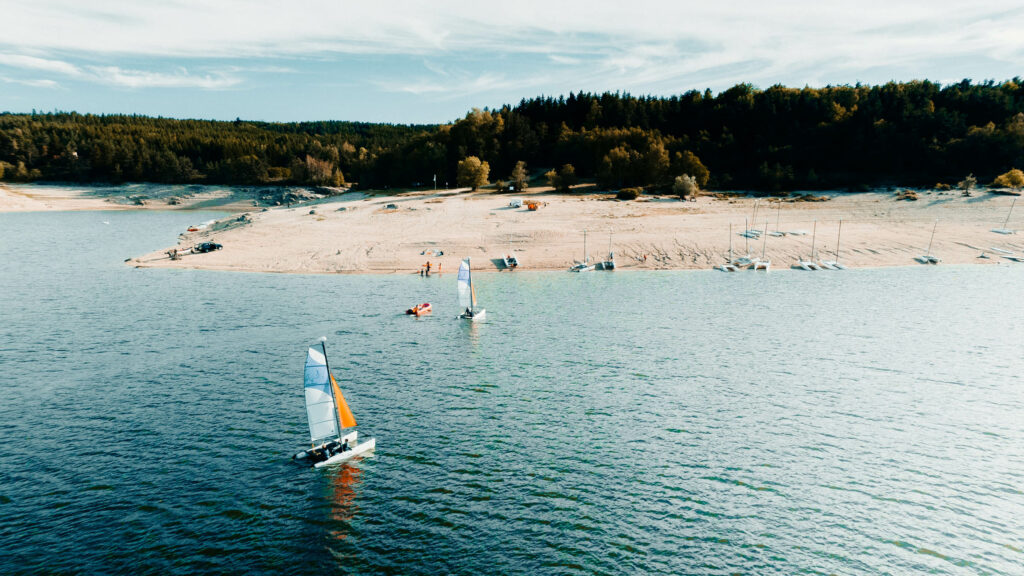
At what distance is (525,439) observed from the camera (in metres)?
35.1

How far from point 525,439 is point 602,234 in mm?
72755

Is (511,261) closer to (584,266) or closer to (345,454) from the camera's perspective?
(584,266)

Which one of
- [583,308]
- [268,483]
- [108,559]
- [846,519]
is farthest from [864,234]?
[108,559]

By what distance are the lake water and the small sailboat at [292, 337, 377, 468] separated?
1.33 m

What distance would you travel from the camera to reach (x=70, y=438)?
113 feet

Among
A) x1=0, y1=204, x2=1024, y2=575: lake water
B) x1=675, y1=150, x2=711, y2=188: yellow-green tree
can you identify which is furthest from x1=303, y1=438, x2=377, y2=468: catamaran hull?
x1=675, y1=150, x2=711, y2=188: yellow-green tree

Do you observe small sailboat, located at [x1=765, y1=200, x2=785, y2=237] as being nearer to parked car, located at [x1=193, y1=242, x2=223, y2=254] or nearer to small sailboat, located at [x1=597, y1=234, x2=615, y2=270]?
small sailboat, located at [x1=597, y1=234, x2=615, y2=270]

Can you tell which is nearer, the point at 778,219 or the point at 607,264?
the point at 607,264

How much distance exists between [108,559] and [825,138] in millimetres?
199534

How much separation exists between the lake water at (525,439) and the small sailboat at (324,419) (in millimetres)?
1325

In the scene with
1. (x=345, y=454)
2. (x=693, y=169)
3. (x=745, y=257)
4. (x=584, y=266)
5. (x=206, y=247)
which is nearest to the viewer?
(x=345, y=454)

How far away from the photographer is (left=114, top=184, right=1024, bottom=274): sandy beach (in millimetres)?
92312

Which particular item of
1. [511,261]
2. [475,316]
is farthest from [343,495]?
[511,261]

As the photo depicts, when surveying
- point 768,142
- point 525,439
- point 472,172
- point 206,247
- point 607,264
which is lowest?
point 525,439
